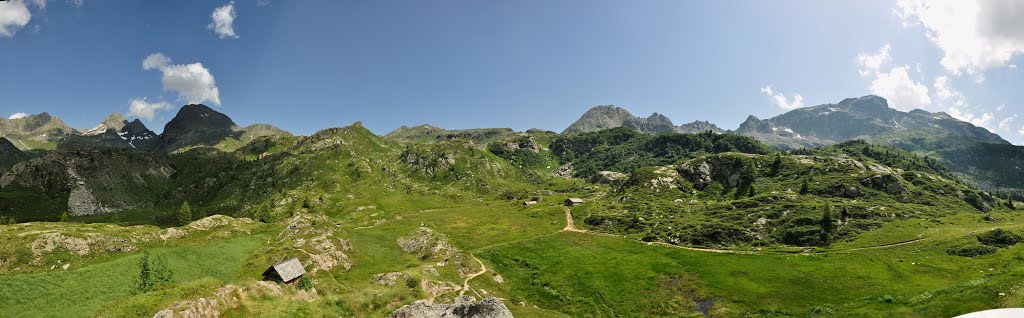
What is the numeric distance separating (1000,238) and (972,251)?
14.0 meters

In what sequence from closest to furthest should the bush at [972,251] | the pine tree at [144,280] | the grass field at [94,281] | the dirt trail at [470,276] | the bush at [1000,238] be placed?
the grass field at [94,281]
the pine tree at [144,280]
the dirt trail at [470,276]
the bush at [972,251]
the bush at [1000,238]

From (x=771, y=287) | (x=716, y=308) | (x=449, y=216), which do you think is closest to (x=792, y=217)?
(x=771, y=287)

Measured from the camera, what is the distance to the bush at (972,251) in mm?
99562

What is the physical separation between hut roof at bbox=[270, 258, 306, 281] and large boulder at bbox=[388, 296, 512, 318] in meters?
36.5

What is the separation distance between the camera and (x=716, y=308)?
269ft

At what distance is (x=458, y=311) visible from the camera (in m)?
43.9

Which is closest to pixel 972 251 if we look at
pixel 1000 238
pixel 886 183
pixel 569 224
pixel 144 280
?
pixel 1000 238

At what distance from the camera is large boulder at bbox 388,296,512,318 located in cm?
4244

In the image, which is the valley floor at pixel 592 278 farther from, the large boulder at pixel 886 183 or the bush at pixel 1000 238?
the large boulder at pixel 886 183

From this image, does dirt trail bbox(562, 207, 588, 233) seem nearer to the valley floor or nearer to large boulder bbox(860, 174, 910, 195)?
the valley floor

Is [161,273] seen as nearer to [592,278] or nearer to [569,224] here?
[592,278]

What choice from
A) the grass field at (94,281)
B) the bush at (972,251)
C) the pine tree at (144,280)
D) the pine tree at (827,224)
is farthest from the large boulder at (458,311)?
the pine tree at (827,224)

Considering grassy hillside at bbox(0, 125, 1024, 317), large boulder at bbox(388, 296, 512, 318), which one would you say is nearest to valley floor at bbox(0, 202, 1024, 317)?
grassy hillside at bbox(0, 125, 1024, 317)

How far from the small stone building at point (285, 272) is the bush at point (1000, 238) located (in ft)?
531
